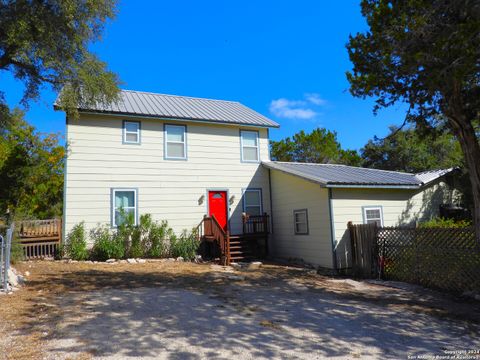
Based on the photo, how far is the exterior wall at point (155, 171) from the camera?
1254cm

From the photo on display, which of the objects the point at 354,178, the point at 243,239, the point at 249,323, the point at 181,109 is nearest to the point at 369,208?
the point at 354,178

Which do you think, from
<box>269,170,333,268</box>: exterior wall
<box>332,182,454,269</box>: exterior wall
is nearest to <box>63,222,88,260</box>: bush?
<box>269,170,333,268</box>: exterior wall

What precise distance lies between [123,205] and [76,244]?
211cm

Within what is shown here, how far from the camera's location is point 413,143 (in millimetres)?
29609

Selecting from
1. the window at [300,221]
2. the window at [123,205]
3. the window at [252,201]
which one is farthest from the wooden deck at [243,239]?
the window at [123,205]

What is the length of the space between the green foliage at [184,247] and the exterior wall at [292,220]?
3501 mm

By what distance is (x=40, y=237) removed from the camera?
11938 mm

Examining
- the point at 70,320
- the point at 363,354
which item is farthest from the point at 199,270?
the point at 363,354

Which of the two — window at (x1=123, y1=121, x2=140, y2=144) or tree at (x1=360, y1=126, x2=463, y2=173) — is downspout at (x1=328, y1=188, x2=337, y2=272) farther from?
tree at (x1=360, y1=126, x2=463, y2=173)

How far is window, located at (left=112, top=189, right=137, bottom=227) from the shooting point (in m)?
12.9

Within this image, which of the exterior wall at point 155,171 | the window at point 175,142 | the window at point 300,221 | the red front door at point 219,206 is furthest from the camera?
the red front door at point 219,206

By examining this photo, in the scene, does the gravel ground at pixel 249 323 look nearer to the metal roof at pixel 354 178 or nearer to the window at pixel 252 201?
the metal roof at pixel 354 178

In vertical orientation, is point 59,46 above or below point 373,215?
above

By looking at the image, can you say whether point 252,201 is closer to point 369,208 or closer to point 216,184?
point 216,184
